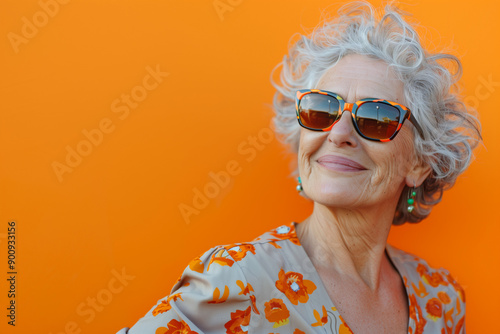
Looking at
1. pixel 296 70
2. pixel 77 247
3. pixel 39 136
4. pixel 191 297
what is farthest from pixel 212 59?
pixel 191 297

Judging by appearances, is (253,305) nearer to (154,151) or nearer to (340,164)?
(340,164)

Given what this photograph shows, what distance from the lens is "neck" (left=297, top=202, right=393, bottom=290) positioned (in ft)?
7.70

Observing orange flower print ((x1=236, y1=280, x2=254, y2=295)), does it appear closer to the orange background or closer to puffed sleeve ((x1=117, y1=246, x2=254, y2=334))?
puffed sleeve ((x1=117, y1=246, x2=254, y2=334))

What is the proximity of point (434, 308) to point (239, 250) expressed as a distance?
3.48 feet

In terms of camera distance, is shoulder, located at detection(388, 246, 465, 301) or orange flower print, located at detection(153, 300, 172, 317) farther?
shoulder, located at detection(388, 246, 465, 301)

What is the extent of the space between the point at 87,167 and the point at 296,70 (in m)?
1.04

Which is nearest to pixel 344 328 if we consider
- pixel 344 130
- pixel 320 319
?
pixel 320 319

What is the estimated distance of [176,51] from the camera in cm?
265

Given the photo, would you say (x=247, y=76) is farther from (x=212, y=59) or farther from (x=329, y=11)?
(x=329, y=11)

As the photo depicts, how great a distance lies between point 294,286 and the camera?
6.99 feet

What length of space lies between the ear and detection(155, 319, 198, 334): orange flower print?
3.79ft

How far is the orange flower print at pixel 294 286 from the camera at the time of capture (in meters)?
2.10

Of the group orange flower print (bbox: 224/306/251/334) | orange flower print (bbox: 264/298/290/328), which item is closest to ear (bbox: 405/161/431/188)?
orange flower print (bbox: 264/298/290/328)

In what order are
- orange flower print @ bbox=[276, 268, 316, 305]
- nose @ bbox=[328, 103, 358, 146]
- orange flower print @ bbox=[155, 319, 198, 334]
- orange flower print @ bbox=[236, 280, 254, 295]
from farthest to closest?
1. nose @ bbox=[328, 103, 358, 146]
2. orange flower print @ bbox=[276, 268, 316, 305]
3. orange flower print @ bbox=[236, 280, 254, 295]
4. orange flower print @ bbox=[155, 319, 198, 334]
